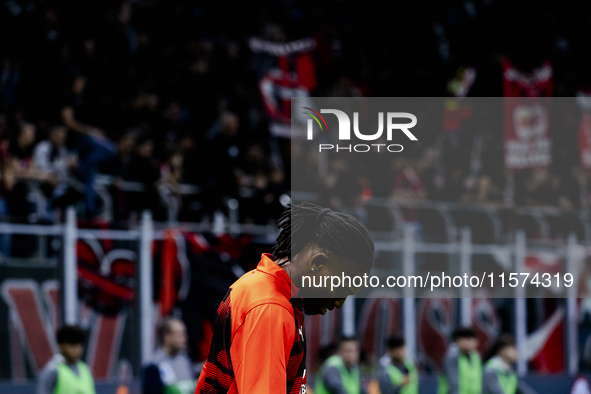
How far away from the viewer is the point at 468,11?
21812mm

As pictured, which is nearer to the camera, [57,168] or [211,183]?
[57,168]

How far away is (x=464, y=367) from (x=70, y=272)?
4.26 metres

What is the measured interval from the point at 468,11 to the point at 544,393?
12156mm

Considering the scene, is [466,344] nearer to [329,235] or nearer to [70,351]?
[70,351]

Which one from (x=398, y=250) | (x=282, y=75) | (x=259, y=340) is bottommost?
(x=259, y=340)

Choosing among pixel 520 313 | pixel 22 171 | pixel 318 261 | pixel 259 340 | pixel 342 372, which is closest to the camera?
pixel 259 340

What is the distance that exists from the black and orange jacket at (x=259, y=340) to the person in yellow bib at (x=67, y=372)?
451 cm

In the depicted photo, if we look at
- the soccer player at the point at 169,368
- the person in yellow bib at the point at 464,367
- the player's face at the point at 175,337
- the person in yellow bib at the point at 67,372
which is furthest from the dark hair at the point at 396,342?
the person in yellow bib at the point at 67,372

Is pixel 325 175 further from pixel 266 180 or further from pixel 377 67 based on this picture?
pixel 377 67

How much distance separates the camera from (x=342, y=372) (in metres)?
9.34

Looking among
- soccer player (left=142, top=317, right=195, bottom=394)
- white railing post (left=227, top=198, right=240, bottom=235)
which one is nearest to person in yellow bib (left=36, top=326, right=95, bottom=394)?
soccer player (left=142, top=317, right=195, bottom=394)

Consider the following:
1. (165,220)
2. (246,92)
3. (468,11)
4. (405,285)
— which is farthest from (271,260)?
(468,11)

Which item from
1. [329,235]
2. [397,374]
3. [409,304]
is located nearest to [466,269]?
[409,304]

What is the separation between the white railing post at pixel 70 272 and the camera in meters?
8.62
